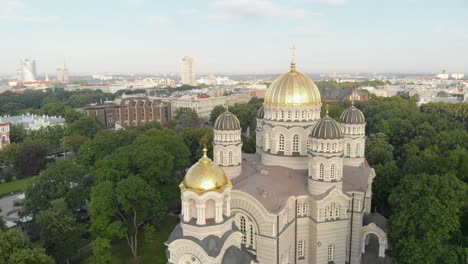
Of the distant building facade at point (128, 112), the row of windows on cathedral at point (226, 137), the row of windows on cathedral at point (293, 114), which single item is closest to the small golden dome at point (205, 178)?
Answer: the row of windows on cathedral at point (226, 137)

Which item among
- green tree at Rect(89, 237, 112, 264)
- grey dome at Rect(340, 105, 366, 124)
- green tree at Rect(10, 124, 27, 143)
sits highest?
grey dome at Rect(340, 105, 366, 124)

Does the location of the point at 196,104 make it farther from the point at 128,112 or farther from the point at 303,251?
the point at 303,251

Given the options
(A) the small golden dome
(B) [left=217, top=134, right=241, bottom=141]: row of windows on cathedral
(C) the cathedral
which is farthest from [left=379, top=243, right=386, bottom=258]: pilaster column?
(A) the small golden dome

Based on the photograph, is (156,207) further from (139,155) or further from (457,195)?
(457,195)

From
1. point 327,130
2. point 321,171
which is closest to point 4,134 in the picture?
point 321,171

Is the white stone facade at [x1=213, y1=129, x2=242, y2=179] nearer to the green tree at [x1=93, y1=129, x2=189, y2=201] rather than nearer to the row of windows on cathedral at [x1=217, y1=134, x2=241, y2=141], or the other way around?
the row of windows on cathedral at [x1=217, y1=134, x2=241, y2=141]

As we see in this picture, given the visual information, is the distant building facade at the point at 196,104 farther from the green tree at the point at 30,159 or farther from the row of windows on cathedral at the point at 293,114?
the row of windows on cathedral at the point at 293,114

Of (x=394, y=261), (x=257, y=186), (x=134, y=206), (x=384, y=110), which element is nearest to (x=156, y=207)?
(x=134, y=206)
